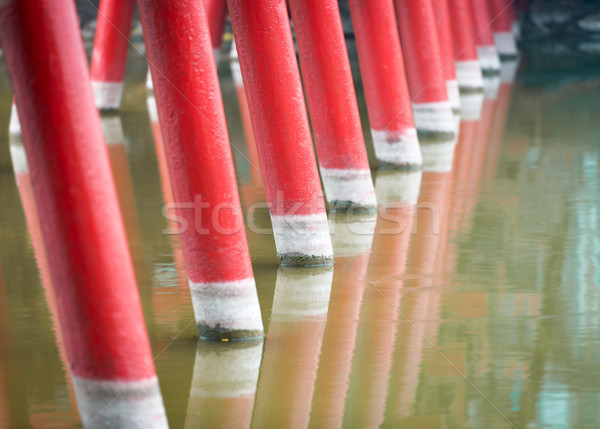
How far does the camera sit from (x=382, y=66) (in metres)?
9.45

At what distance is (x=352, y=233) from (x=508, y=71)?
13389mm

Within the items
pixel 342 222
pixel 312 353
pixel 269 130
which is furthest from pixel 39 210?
pixel 342 222

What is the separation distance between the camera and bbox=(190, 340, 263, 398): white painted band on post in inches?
197

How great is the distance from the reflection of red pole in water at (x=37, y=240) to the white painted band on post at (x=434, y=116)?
192 inches

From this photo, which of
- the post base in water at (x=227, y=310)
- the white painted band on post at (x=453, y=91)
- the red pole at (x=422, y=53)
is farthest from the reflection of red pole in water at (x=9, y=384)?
the white painted band on post at (x=453, y=91)

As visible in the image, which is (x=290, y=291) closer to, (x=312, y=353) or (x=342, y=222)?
(x=312, y=353)

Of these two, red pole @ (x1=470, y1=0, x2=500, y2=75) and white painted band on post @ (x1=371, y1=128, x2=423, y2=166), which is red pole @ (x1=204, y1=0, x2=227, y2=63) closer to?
red pole @ (x1=470, y1=0, x2=500, y2=75)

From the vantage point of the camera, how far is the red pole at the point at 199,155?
4.95 meters

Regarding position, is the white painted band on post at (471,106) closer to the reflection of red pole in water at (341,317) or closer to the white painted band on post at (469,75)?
the white painted band on post at (469,75)

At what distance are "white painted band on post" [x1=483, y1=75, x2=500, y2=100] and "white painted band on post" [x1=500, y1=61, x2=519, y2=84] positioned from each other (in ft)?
0.52

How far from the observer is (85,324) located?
3.94 m

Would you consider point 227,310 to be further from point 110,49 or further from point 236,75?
point 236,75

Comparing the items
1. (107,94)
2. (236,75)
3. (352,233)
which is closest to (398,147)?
(352,233)

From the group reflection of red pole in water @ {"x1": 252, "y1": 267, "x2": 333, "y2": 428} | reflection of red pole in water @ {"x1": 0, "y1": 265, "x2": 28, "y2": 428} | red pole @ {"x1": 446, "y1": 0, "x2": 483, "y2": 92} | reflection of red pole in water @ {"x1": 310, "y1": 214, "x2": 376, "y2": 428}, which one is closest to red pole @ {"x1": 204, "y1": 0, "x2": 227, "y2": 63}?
red pole @ {"x1": 446, "y1": 0, "x2": 483, "y2": 92}
